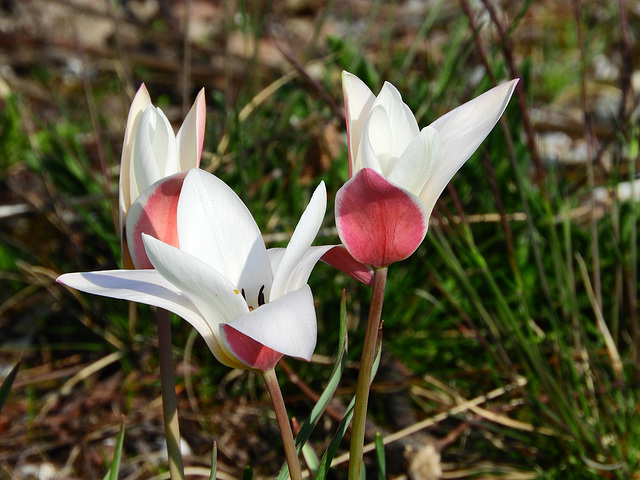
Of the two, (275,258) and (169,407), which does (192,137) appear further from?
(169,407)

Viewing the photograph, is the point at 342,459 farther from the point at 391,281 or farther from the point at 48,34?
the point at 48,34

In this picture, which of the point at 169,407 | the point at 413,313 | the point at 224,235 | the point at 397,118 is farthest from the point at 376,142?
the point at 413,313

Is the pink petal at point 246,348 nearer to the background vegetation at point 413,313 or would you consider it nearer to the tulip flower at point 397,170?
the tulip flower at point 397,170

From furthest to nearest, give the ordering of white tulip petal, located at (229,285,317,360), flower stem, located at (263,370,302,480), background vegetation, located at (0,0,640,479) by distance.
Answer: background vegetation, located at (0,0,640,479) < flower stem, located at (263,370,302,480) < white tulip petal, located at (229,285,317,360)

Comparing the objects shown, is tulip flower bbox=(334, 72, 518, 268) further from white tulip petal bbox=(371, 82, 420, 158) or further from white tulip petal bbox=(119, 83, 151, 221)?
white tulip petal bbox=(119, 83, 151, 221)

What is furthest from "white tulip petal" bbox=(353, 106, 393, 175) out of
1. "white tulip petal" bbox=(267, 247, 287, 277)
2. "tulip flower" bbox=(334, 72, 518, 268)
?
"white tulip petal" bbox=(267, 247, 287, 277)

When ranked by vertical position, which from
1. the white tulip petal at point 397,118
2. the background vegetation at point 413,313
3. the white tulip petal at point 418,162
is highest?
the white tulip petal at point 397,118

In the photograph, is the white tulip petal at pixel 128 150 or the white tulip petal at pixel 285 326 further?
the white tulip petal at pixel 128 150

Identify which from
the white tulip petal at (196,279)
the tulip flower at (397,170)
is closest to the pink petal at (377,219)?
the tulip flower at (397,170)
